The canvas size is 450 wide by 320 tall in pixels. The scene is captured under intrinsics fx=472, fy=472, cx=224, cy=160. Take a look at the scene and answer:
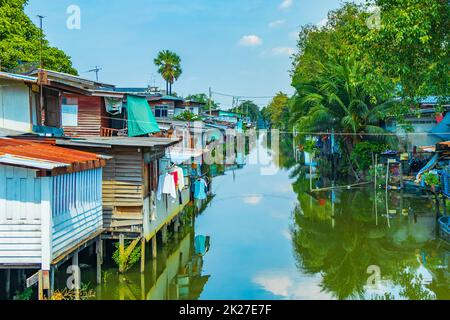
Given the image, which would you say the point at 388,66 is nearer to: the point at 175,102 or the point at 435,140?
the point at 435,140

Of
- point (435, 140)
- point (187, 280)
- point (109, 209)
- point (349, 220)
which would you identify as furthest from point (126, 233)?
point (435, 140)

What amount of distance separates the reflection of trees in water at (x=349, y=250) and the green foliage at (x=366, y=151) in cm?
668

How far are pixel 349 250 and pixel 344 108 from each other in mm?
16149

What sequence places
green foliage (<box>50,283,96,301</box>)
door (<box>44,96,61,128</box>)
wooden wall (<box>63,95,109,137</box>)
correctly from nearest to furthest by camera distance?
green foliage (<box>50,283,96,301</box>) → door (<box>44,96,61,128</box>) → wooden wall (<box>63,95,109,137</box>)

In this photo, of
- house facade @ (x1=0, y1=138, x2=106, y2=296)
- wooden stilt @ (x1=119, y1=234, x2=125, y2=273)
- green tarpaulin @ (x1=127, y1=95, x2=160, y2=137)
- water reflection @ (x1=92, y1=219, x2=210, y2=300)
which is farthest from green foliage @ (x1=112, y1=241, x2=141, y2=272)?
green tarpaulin @ (x1=127, y1=95, x2=160, y2=137)

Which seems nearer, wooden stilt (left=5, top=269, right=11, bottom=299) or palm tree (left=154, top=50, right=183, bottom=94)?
wooden stilt (left=5, top=269, right=11, bottom=299)

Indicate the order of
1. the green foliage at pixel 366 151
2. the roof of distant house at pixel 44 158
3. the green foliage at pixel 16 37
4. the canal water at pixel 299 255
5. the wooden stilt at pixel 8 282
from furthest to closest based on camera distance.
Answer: the green foliage at pixel 366 151 < the green foliage at pixel 16 37 < the canal water at pixel 299 255 < the wooden stilt at pixel 8 282 < the roof of distant house at pixel 44 158

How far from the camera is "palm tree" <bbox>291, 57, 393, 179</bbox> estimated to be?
1164 inches

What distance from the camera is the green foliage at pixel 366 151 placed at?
94.0 ft

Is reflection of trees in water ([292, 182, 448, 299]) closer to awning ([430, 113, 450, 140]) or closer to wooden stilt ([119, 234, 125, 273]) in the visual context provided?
wooden stilt ([119, 234, 125, 273])

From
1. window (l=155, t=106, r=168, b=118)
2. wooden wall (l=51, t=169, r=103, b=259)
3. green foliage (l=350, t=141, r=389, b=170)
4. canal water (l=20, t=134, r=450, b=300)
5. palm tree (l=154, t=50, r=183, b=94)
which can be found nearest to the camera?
wooden wall (l=51, t=169, r=103, b=259)

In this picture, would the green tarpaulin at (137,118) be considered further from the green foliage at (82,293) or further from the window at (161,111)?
the window at (161,111)

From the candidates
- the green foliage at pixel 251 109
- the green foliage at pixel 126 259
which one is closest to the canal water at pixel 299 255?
the green foliage at pixel 126 259

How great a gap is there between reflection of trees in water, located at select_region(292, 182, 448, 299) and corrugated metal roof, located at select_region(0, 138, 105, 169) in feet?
23.4
